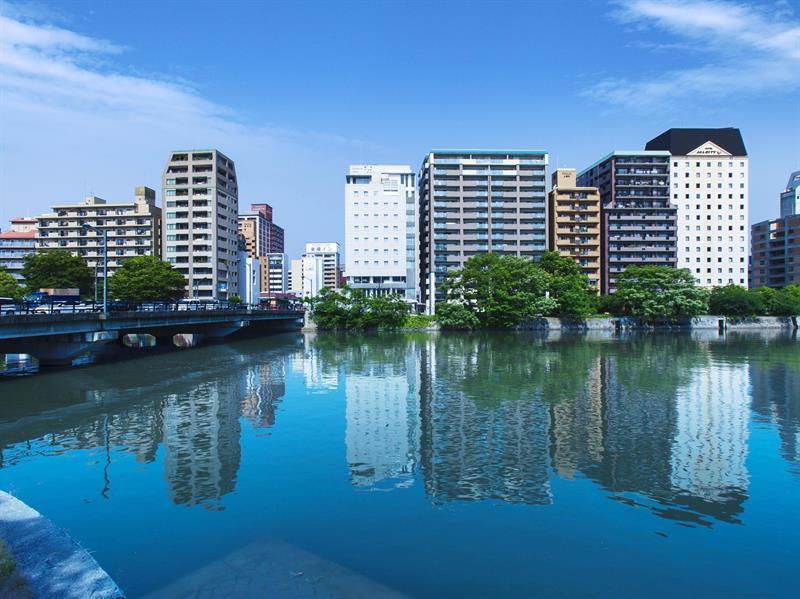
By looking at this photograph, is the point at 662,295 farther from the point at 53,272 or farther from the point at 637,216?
the point at 53,272

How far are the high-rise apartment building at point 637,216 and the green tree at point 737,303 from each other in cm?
2485

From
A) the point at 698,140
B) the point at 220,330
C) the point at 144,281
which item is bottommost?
the point at 220,330

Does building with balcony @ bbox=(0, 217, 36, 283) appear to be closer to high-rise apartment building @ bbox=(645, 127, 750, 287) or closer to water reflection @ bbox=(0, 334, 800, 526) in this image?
water reflection @ bbox=(0, 334, 800, 526)

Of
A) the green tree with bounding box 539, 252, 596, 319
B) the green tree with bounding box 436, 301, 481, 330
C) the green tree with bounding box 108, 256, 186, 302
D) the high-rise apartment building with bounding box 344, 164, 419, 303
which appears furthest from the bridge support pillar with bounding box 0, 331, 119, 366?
the high-rise apartment building with bounding box 344, 164, 419, 303

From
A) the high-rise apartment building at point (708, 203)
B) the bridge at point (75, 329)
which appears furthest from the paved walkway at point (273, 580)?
the high-rise apartment building at point (708, 203)

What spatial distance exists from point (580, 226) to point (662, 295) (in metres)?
33.7

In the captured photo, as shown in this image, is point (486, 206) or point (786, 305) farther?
point (486, 206)

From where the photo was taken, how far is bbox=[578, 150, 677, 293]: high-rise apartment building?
128 meters

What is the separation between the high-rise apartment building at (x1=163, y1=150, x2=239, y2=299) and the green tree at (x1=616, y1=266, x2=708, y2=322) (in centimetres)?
8615

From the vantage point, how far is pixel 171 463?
60.3 ft

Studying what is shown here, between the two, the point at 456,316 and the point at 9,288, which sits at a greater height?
the point at 9,288

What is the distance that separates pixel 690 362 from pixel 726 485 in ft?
114

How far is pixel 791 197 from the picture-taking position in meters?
162

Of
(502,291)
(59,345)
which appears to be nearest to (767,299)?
(502,291)
